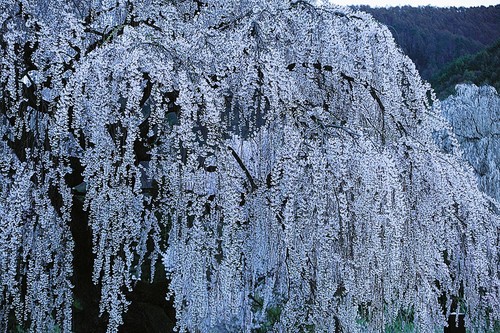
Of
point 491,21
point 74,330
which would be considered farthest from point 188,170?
point 491,21

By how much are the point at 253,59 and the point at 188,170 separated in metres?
0.83

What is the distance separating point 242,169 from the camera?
3.45 meters

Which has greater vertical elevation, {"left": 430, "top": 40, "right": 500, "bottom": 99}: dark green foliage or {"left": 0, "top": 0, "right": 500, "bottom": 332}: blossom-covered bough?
{"left": 430, "top": 40, "right": 500, "bottom": 99}: dark green foliage

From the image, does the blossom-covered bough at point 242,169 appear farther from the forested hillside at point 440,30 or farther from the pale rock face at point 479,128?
the forested hillside at point 440,30

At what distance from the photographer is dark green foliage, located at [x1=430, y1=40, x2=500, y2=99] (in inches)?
792

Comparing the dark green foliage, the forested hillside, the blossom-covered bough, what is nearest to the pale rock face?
the dark green foliage

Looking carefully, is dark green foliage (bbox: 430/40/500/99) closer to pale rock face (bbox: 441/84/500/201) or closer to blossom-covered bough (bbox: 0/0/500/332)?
pale rock face (bbox: 441/84/500/201)

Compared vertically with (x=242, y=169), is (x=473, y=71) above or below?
above

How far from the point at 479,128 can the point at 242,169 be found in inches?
435

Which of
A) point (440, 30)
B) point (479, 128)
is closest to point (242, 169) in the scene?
point (479, 128)

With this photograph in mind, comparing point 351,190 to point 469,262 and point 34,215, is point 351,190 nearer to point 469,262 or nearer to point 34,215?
point 469,262

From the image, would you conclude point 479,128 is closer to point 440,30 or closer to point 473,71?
point 473,71

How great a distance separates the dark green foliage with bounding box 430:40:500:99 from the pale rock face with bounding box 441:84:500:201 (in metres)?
5.15

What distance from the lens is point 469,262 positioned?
12.5ft
